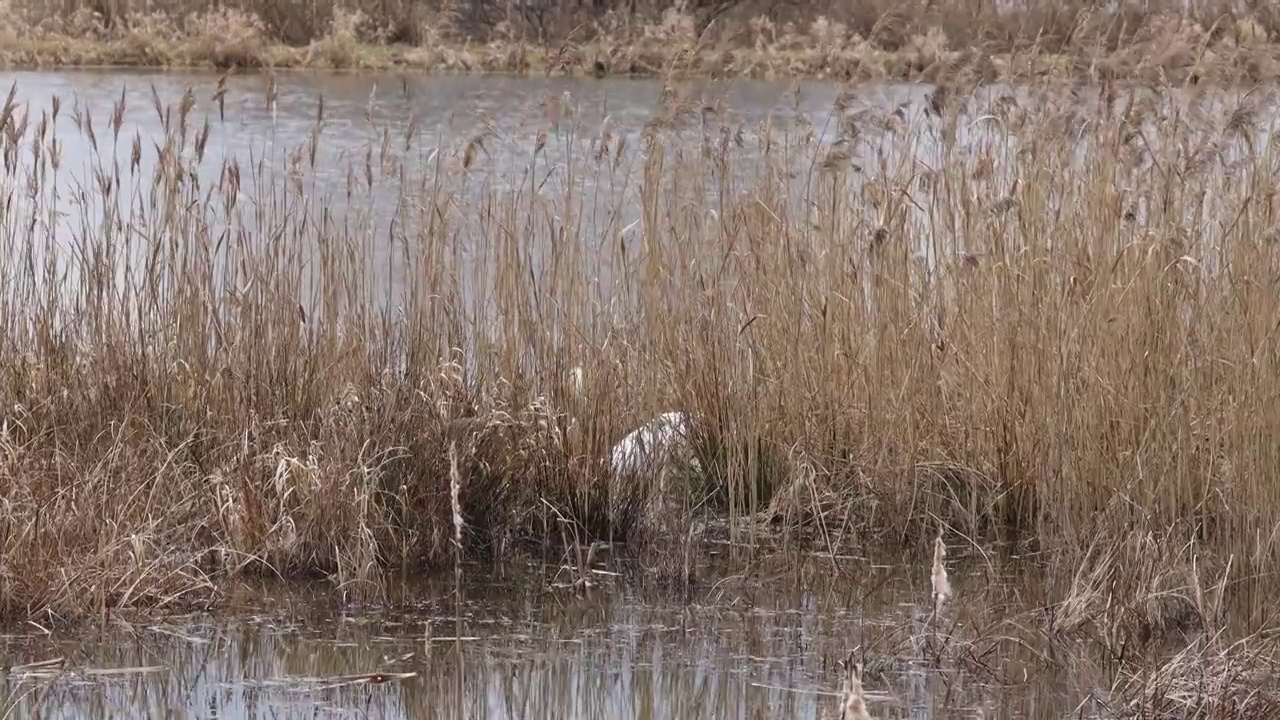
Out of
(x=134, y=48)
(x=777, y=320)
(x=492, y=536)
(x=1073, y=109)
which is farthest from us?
(x=134, y=48)

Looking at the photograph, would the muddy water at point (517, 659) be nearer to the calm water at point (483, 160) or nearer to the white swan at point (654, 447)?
the white swan at point (654, 447)

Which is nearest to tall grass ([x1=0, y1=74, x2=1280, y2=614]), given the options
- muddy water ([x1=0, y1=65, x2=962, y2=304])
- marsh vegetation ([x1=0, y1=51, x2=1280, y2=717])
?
marsh vegetation ([x1=0, y1=51, x2=1280, y2=717])

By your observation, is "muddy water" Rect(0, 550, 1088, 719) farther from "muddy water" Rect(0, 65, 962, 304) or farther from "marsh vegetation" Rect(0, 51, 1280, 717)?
"muddy water" Rect(0, 65, 962, 304)

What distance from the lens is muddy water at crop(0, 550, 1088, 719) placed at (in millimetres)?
3109

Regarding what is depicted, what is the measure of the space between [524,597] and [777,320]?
1.14m

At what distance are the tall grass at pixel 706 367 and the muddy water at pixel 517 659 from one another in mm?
204

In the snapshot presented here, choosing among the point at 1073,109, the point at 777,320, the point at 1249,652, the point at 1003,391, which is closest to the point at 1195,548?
the point at 1249,652

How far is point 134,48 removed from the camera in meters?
21.5

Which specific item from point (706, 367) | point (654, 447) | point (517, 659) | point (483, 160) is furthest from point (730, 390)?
point (483, 160)

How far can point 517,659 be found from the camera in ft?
11.1

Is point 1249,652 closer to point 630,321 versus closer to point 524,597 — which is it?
point 524,597

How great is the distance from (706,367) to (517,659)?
124cm

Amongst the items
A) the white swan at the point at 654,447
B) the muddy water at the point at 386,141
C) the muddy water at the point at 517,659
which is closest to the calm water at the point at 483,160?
the muddy water at the point at 386,141

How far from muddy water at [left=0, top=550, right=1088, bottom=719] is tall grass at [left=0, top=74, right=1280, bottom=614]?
0.20 metres
